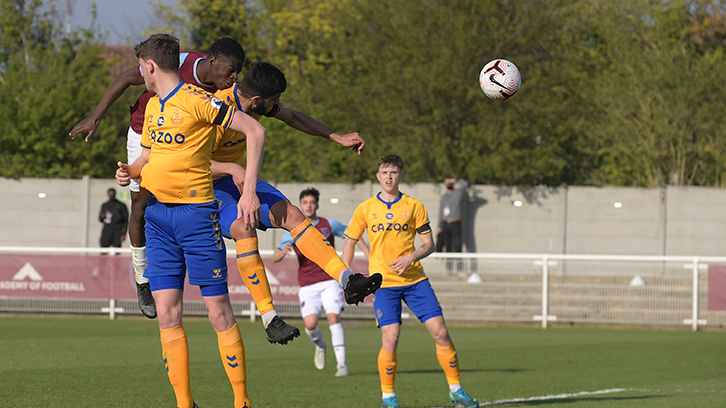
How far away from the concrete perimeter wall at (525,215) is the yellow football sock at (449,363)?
13.8 m

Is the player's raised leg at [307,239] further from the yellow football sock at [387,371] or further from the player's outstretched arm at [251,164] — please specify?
the yellow football sock at [387,371]

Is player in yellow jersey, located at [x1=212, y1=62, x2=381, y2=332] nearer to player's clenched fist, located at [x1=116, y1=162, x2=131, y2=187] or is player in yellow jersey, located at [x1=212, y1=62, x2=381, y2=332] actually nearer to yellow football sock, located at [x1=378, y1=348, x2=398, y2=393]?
player's clenched fist, located at [x1=116, y1=162, x2=131, y2=187]

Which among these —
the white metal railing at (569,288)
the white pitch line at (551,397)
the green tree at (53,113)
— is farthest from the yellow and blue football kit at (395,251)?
the green tree at (53,113)

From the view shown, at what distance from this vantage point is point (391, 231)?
29.8 ft

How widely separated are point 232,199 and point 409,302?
108 inches

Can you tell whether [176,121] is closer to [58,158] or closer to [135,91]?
[58,158]

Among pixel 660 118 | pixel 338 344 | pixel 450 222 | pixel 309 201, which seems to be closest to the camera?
pixel 309 201

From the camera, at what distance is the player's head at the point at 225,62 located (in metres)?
6.55

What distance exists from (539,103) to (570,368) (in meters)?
13.9

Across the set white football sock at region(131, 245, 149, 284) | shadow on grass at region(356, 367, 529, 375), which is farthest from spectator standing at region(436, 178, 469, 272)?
white football sock at region(131, 245, 149, 284)

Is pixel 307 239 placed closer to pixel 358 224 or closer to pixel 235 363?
pixel 235 363

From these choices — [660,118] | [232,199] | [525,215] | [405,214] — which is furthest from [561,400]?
[660,118]

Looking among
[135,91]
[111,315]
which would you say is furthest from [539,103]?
[135,91]

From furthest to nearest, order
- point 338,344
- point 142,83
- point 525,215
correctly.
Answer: point 525,215 → point 338,344 → point 142,83
